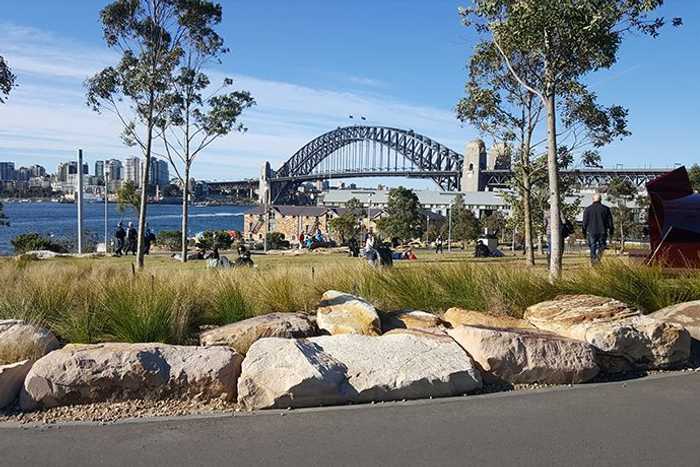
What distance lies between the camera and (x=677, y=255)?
1224 cm

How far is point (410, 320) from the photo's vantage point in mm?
7055

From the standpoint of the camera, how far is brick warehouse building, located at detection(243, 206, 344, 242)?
74.6 metres

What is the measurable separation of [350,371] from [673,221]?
977cm

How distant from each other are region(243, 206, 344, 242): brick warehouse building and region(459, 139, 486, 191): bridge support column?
27.1m

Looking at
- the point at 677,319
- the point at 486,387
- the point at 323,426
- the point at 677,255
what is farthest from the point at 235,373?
the point at 677,255

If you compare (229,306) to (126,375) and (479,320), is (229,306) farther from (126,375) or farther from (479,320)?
(479,320)

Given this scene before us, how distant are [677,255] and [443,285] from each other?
5949mm

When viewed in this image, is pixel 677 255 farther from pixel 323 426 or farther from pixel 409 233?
pixel 409 233

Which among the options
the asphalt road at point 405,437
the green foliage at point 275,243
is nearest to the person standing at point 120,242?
the green foliage at point 275,243

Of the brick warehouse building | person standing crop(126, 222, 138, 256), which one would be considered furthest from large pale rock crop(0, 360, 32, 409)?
the brick warehouse building

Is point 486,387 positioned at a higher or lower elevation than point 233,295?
lower

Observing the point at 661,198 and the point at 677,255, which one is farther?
the point at 661,198

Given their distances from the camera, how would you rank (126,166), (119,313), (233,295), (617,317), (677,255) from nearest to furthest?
(119,313) < (617,317) < (233,295) < (677,255) < (126,166)

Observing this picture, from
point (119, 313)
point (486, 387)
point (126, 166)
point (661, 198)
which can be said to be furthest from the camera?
point (126, 166)
